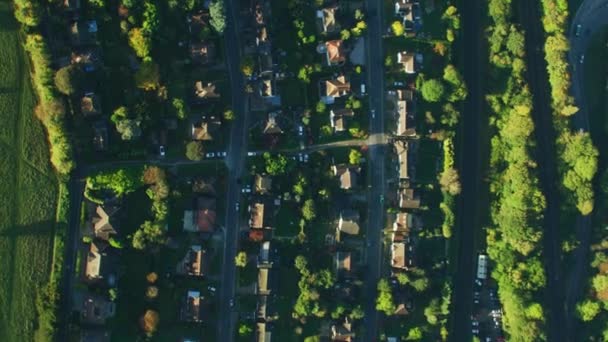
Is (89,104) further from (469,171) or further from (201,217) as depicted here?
(469,171)

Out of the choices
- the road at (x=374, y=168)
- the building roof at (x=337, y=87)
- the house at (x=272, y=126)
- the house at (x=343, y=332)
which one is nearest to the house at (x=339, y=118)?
the building roof at (x=337, y=87)

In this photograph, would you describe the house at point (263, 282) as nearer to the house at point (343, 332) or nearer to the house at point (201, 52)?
the house at point (343, 332)

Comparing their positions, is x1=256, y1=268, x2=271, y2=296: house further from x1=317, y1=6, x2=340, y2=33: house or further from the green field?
x1=317, y1=6, x2=340, y2=33: house

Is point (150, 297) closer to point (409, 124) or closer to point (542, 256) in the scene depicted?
point (409, 124)

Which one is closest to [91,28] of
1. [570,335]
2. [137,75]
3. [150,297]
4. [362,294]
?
[137,75]

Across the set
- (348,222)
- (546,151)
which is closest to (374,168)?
(348,222)
